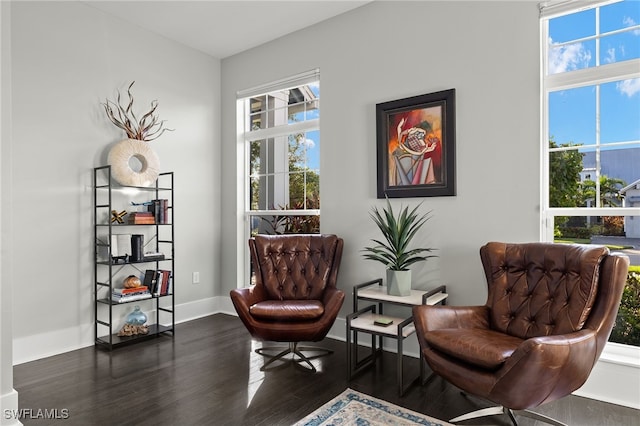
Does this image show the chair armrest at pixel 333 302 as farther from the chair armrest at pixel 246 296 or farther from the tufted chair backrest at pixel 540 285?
the tufted chair backrest at pixel 540 285

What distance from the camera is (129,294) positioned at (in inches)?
143

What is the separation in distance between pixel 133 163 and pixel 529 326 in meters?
3.62

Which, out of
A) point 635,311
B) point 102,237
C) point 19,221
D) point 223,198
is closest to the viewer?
point 635,311

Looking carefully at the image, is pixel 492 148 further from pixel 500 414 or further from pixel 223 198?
pixel 223 198

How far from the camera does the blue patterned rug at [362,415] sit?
7.27 feet

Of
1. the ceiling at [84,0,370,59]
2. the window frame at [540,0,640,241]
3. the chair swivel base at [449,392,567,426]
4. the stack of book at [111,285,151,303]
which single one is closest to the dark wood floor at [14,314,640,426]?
the chair swivel base at [449,392,567,426]

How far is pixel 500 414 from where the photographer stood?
2.31m

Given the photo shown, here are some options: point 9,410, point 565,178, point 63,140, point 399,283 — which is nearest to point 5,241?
point 9,410

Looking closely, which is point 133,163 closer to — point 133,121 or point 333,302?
point 133,121

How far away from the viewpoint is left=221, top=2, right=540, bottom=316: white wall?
2861mm

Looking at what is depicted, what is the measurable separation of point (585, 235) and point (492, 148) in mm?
866

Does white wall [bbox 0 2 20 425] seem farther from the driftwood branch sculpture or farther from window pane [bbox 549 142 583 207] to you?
window pane [bbox 549 142 583 207]

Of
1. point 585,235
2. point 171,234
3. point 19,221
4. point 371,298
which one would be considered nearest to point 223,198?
point 171,234

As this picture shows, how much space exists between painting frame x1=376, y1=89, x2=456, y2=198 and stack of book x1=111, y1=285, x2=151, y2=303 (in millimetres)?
2366
